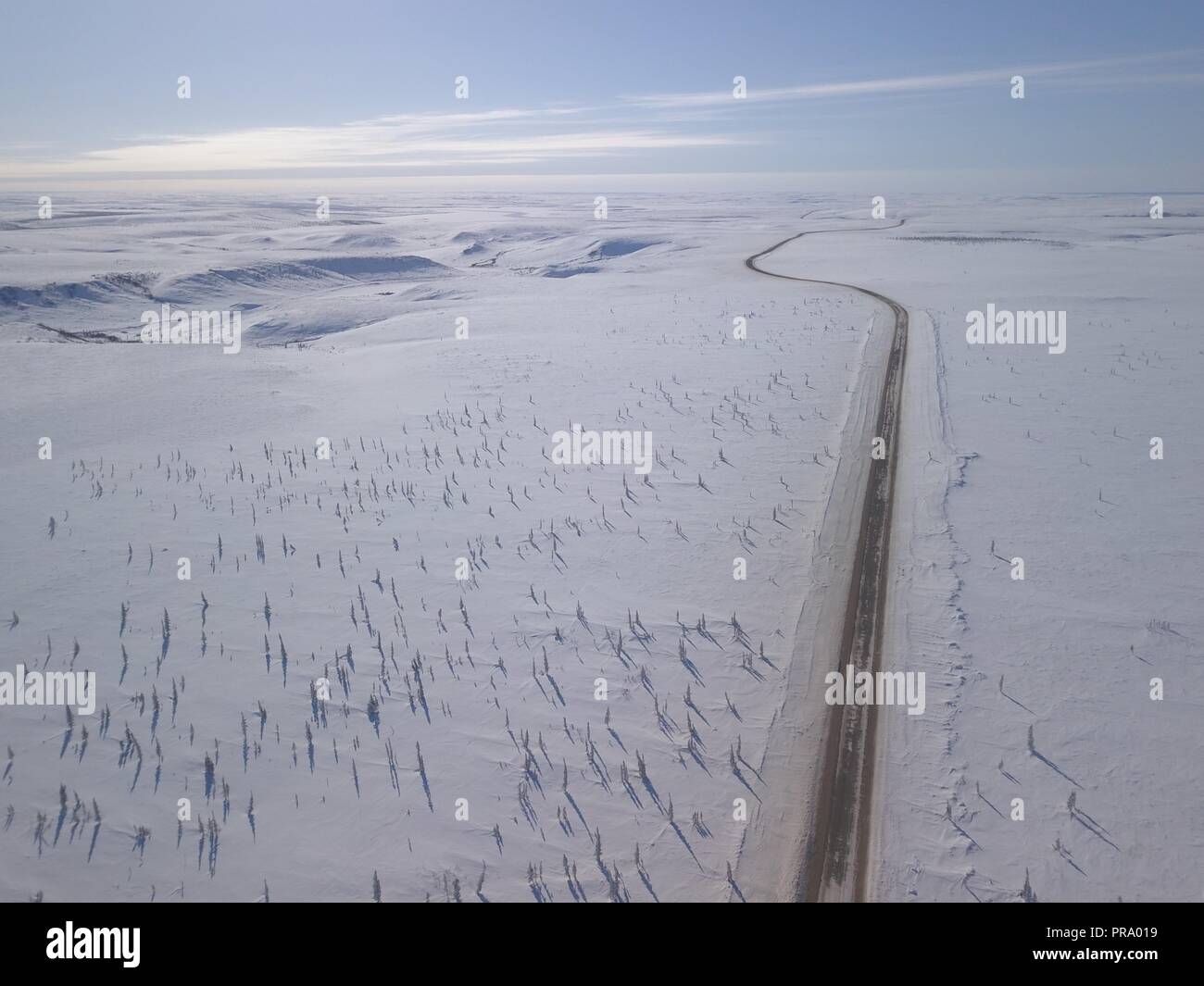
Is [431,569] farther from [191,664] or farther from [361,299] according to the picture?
[361,299]

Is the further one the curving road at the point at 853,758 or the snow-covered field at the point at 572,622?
the snow-covered field at the point at 572,622

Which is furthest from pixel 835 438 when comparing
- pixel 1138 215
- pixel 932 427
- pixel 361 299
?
pixel 1138 215

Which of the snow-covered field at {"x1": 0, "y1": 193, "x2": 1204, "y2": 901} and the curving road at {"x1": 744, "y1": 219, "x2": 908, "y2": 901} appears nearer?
the curving road at {"x1": 744, "y1": 219, "x2": 908, "y2": 901}

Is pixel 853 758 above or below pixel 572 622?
below

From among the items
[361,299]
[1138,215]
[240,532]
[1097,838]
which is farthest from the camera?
[1138,215]
